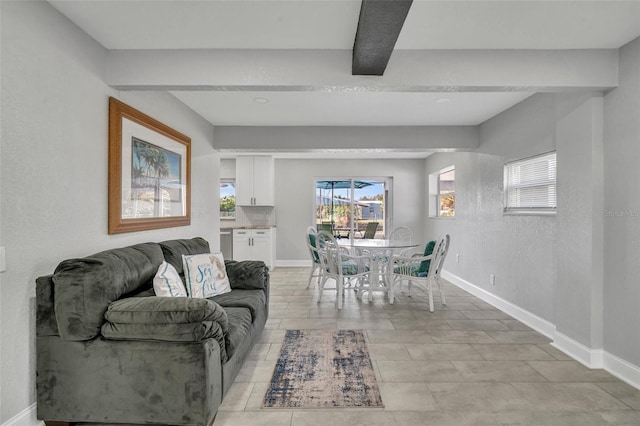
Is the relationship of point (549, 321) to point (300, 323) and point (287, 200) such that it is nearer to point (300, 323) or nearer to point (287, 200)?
point (300, 323)

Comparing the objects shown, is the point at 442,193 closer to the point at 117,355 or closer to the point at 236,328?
the point at 236,328

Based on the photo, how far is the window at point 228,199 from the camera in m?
7.29

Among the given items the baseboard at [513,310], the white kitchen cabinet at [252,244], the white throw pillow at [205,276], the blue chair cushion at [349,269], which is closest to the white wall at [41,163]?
the white throw pillow at [205,276]

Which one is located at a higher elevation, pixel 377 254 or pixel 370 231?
pixel 370 231

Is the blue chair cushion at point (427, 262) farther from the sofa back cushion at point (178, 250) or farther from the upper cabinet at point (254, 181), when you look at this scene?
the upper cabinet at point (254, 181)

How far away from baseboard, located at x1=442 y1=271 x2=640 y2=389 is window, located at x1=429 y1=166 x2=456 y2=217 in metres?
2.17

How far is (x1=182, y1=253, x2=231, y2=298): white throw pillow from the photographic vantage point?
2.80 metres

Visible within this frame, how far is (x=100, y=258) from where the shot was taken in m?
1.99

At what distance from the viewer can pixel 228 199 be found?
289 inches

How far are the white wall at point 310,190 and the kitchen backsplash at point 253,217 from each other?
8.5 inches

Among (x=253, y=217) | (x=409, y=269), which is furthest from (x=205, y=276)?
(x=253, y=217)

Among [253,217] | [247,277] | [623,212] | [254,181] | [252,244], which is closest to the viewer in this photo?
[623,212]

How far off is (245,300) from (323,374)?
0.86 metres

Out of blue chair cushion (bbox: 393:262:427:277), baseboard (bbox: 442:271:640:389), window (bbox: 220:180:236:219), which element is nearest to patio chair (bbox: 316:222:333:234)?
window (bbox: 220:180:236:219)
